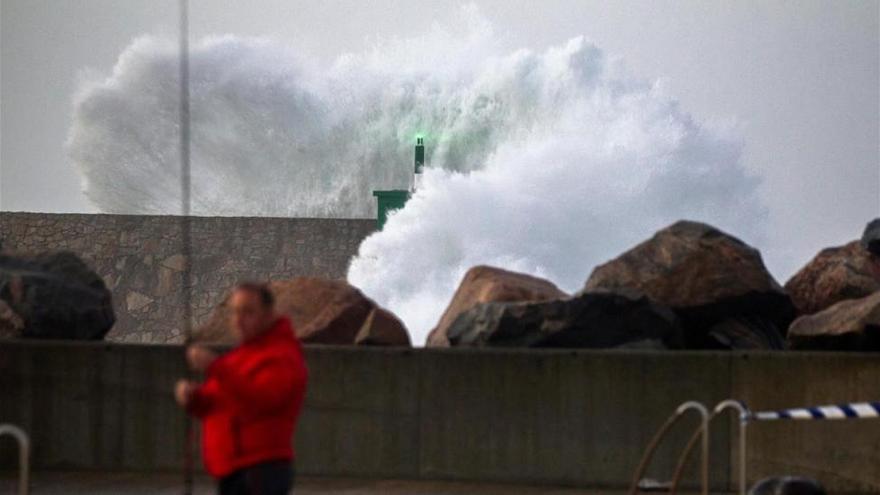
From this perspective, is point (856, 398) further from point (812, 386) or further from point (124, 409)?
point (124, 409)

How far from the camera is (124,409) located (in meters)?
15.3

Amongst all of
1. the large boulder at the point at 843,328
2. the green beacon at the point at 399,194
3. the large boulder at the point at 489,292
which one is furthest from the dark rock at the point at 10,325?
the green beacon at the point at 399,194

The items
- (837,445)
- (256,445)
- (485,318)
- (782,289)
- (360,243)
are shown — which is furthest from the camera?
(360,243)

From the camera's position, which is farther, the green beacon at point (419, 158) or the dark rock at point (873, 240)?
the green beacon at point (419, 158)

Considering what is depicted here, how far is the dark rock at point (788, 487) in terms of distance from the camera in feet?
37.8

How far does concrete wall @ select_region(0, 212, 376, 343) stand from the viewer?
40.6 metres

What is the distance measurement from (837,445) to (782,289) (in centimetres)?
263

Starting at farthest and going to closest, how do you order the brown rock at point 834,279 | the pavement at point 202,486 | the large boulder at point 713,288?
the brown rock at point 834,279, the large boulder at point 713,288, the pavement at point 202,486

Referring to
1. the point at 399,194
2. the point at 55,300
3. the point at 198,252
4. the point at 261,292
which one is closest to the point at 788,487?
the point at 261,292

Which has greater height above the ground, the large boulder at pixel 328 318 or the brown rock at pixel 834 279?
the brown rock at pixel 834 279

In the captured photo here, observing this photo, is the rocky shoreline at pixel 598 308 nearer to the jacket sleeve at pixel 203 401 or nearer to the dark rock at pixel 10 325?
the dark rock at pixel 10 325

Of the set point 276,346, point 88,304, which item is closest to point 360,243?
point 88,304

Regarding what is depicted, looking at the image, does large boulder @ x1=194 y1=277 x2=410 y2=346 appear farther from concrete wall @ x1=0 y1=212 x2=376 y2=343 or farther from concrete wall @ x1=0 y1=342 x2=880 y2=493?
concrete wall @ x1=0 y1=212 x2=376 y2=343

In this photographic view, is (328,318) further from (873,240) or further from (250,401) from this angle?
(250,401)
